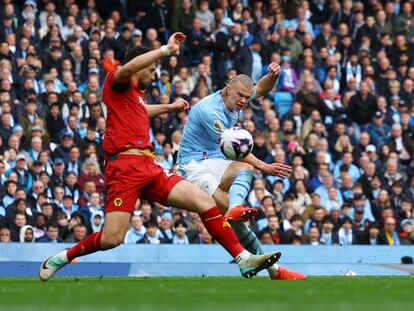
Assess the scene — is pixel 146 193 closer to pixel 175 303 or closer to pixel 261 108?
pixel 175 303

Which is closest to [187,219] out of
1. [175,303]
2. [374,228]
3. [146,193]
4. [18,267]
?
[374,228]

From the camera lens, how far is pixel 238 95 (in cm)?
1339

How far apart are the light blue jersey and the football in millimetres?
381

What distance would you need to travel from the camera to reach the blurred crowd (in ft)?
67.3

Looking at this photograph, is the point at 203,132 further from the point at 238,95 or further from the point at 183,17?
the point at 183,17

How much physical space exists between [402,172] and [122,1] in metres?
6.83

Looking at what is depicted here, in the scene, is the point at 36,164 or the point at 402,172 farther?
the point at 402,172

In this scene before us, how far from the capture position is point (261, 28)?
26.4m

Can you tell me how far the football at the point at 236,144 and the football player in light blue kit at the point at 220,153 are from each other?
94mm

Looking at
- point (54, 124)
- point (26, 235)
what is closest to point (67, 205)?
point (26, 235)

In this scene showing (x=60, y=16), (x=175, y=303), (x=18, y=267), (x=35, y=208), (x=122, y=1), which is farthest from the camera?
(x=122, y=1)

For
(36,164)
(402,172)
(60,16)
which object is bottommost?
(402,172)

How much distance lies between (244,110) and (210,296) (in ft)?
47.0

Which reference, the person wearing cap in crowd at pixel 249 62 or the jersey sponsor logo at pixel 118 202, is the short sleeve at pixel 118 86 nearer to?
the jersey sponsor logo at pixel 118 202
